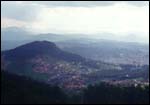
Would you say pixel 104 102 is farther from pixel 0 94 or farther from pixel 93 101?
pixel 0 94

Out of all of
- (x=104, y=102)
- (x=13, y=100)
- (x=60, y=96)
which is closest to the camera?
(x=13, y=100)

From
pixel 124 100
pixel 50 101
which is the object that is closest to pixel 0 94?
pixel 50 101

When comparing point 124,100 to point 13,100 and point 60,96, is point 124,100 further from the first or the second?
point 13,100

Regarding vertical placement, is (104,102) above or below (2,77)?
below

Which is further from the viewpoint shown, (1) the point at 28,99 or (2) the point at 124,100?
(2) the point at 124,100

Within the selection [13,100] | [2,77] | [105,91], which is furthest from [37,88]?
[13,100]

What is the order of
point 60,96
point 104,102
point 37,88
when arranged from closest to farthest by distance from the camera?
point 104,102 → point 60,96 → point 37,88
